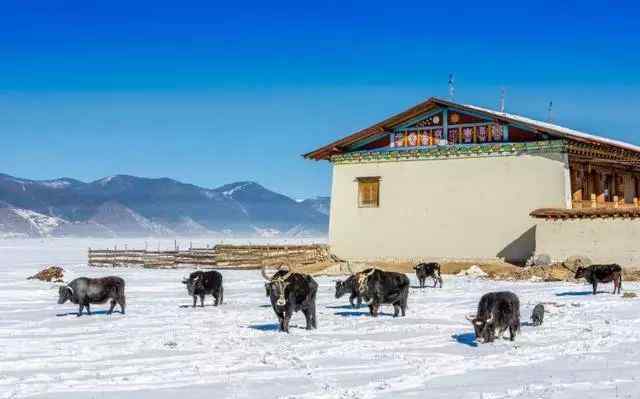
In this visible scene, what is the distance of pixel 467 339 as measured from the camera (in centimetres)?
1438

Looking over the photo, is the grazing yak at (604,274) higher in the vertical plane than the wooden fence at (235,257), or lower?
lower

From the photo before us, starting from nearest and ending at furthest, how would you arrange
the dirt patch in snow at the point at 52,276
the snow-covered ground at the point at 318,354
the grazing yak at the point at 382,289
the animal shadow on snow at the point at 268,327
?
the snow-covered ground at the point at 318,354, the animal shadow on snow at the point at 268,327, the grazing yak at the point at 382,289, the dirt patch in snow at the point at 52,276

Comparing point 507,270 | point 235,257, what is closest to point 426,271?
point 507,270

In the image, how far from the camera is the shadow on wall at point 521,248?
33375 millimetres

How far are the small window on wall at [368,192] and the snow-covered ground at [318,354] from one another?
54.0 ft

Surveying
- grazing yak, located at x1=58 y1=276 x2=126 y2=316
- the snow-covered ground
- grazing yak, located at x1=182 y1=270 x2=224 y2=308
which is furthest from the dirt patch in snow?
grazing yak, located at x1=58 y1=276 x2=126 y2=316

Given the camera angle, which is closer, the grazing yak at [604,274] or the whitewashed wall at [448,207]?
the grazing yak at [604,274]

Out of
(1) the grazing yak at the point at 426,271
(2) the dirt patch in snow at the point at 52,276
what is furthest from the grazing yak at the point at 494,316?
(2) the dirt patch in snow at the point at 52,276

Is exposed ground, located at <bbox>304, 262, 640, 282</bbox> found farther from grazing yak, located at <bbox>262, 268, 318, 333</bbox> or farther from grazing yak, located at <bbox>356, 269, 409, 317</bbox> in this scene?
grazing yak, located at <bbox>262, 268, 318, 333</bbox>

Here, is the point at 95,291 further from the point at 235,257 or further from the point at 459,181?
the point at 235,257

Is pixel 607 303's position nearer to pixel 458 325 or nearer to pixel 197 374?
pixel 458 325

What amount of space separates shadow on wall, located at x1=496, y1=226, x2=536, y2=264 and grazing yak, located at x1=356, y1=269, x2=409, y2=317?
1643 cm

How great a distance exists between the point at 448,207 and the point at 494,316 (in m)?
22.4

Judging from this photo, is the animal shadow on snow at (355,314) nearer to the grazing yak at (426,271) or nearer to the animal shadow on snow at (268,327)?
the animal shadow on snow at (268,327)
